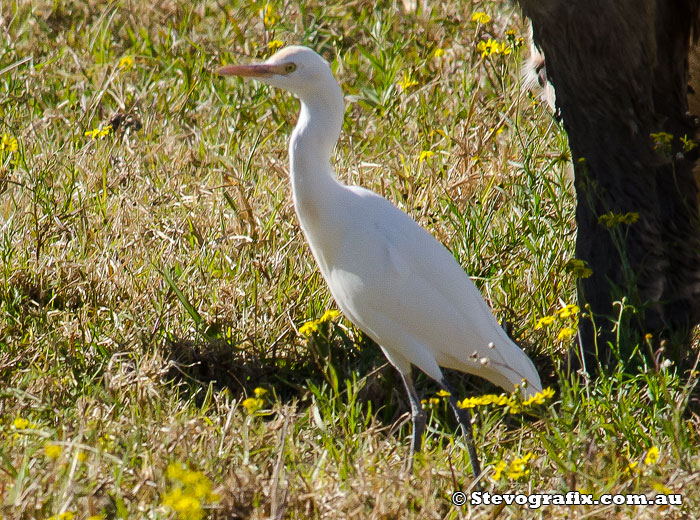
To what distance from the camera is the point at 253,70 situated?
2.76 metres

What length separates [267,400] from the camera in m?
3.08

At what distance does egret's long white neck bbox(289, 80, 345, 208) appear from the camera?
8.96 ft

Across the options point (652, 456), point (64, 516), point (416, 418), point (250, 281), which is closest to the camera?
point (64, 516)

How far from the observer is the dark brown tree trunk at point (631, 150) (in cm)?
262

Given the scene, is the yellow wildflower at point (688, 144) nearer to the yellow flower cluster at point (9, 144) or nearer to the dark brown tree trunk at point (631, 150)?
the dark brown tree trunk at point (631, 150)

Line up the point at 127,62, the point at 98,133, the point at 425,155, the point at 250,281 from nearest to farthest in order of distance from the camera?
the point at 250,281, the point at 425,155, the point at 98,133, the point at 127,62

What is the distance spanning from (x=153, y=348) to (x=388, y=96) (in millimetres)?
2114

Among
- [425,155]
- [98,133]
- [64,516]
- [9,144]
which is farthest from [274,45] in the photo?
[64,516]

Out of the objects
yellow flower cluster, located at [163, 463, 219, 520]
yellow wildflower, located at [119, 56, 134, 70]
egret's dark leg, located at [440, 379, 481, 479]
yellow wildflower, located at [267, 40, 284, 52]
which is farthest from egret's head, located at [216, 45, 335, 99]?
yellow wildflower, located at [119, 56, 134, 70]

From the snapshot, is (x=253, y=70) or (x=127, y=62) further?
(x=127, y=62)

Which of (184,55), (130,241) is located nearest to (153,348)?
(130,241)

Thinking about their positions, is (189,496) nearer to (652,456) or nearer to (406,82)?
(652,456)

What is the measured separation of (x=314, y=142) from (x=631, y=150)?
0.86 m

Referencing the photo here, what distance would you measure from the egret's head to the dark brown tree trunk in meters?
0.57
